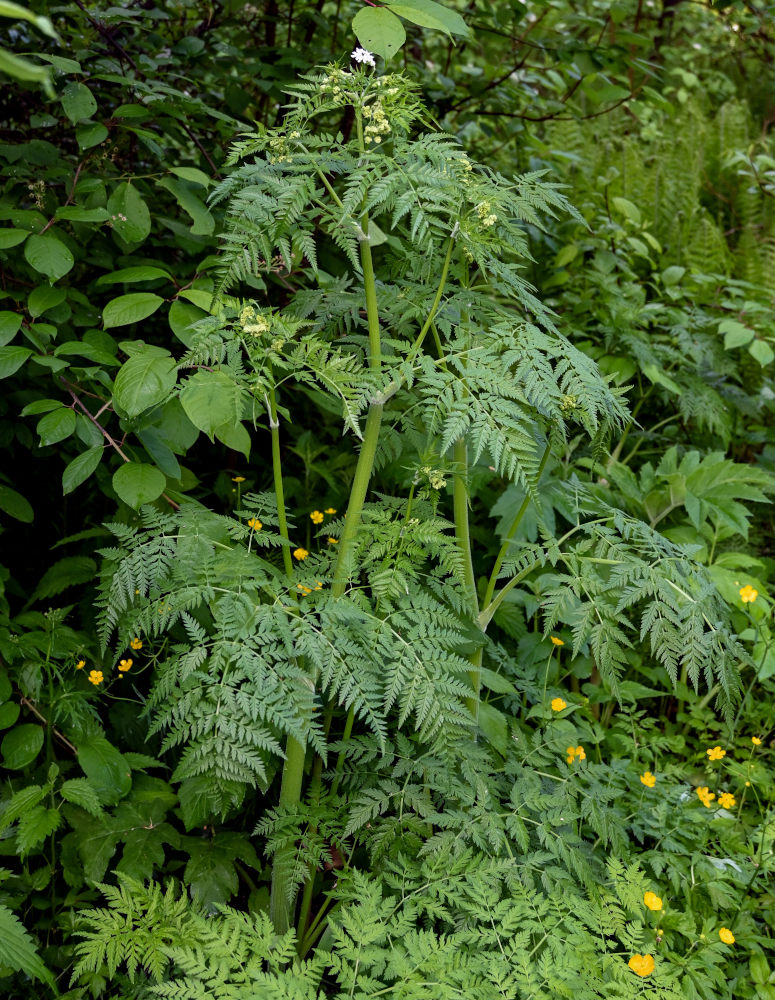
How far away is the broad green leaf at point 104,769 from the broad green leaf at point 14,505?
0.56 metres

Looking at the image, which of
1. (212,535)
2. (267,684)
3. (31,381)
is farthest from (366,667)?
(31,381)

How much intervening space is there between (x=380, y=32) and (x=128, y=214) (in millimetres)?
820

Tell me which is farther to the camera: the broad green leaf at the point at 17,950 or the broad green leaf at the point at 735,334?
the broad green leaf at the point at 735,334

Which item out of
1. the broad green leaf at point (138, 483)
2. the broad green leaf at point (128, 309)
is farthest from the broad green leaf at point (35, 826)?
the broad green leaf at point (128, 309)

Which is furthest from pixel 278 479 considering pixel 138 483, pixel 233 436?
pixel 138 483

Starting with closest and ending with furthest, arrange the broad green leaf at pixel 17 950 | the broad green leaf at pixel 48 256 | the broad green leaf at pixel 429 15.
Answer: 1. the broad green leaf at pixel 17 950
2. the broad green leaf at pixel 429 15
3. the broad green leaf at pixel 48 256

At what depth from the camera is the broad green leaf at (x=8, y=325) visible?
5.47 ft

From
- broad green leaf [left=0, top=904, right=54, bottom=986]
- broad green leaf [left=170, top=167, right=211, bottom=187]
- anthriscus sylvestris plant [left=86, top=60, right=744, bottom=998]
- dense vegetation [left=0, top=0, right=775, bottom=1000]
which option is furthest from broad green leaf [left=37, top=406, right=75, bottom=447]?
broad green leaf [left=0, top=904, right=54, bottom=986]

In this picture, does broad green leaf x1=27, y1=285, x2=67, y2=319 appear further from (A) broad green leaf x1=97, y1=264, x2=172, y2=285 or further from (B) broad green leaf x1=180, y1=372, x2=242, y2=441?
(B) broad green leaf x1=180, y1=372, x2=242, y2=441

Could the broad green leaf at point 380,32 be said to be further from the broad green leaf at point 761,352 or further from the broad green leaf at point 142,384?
the broad green leaf at point 761,352

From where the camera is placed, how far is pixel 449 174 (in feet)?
4.66

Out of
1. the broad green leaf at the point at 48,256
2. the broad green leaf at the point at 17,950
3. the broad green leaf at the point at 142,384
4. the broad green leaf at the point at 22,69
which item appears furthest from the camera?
the broad green leaf at the point at 48,256

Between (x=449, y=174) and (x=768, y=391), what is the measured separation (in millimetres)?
2290

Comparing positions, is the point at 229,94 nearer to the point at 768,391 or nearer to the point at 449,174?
the point at 449,174
